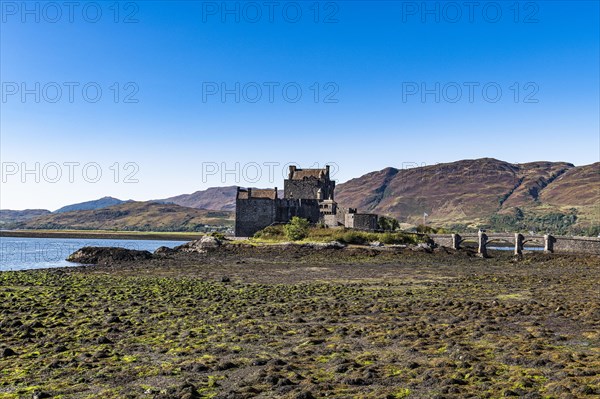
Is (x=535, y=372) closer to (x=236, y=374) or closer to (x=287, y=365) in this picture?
(x=287, y=365)

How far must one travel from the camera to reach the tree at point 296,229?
82500 millimetres

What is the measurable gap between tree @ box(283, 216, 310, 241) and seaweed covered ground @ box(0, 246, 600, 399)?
50395 mm

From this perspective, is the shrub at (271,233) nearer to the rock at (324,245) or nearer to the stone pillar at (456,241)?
the rock at (324,245)

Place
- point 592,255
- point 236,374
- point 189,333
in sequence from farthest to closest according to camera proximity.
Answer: point 592,255 → point 189,333 → point 236,374

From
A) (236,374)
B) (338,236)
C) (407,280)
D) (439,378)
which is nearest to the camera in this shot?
(439,378)

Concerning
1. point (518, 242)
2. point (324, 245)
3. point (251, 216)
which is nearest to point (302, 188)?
point (251, 216)

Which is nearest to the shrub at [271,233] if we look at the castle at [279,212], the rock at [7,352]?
the castle at [279,212]

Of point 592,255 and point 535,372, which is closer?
point 535,372

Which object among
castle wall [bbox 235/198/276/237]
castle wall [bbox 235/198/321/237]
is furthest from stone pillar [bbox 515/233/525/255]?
castle wall [bbox 235/198/276/237]

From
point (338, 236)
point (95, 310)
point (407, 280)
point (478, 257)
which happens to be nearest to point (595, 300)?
point (407, 280)

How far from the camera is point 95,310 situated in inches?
877

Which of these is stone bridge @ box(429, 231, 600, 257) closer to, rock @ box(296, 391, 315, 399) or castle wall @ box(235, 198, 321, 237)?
castle wall @ box(235, 198, 321, 237)

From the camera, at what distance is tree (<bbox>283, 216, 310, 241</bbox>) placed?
8250 centimetres

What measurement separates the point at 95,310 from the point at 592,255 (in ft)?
235
